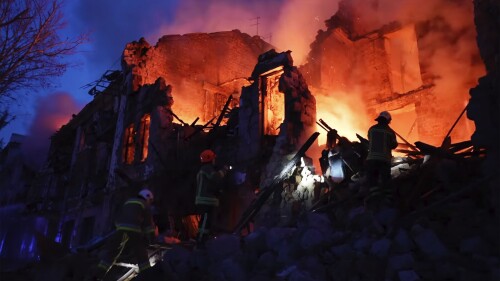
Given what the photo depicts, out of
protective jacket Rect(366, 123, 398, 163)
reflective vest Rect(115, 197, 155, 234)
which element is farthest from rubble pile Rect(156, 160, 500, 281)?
reflective vest Rect(115, 197, 155, 234)

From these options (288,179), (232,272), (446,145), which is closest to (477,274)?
Result: (232,272)

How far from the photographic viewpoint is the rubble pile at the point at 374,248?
419cm

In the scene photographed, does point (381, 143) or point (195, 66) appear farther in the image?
point (195, 66)

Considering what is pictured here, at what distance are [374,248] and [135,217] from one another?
12.6ft

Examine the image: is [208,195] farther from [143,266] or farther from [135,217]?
[143,266]

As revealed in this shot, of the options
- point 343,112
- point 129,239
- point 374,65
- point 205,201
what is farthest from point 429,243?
point 374,65

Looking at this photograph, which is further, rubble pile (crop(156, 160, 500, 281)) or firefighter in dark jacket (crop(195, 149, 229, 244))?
firefighter in dark jacket (crop(195, 149, 229, 244))

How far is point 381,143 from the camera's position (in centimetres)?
652

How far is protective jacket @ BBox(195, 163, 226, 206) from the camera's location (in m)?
7.34

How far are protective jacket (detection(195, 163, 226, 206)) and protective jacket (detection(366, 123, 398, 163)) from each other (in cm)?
278

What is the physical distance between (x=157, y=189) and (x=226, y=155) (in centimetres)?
305

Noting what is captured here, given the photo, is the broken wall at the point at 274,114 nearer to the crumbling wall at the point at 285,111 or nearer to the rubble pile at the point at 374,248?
the crumbling wall at the point at 285,111

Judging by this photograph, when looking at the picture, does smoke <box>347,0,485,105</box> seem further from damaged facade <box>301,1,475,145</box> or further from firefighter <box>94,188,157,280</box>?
firefighter <box>94,188,157,280</box>

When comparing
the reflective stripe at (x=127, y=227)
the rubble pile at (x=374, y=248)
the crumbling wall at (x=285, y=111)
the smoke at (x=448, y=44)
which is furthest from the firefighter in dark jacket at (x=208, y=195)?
the smoke at (x=448, y=44)
